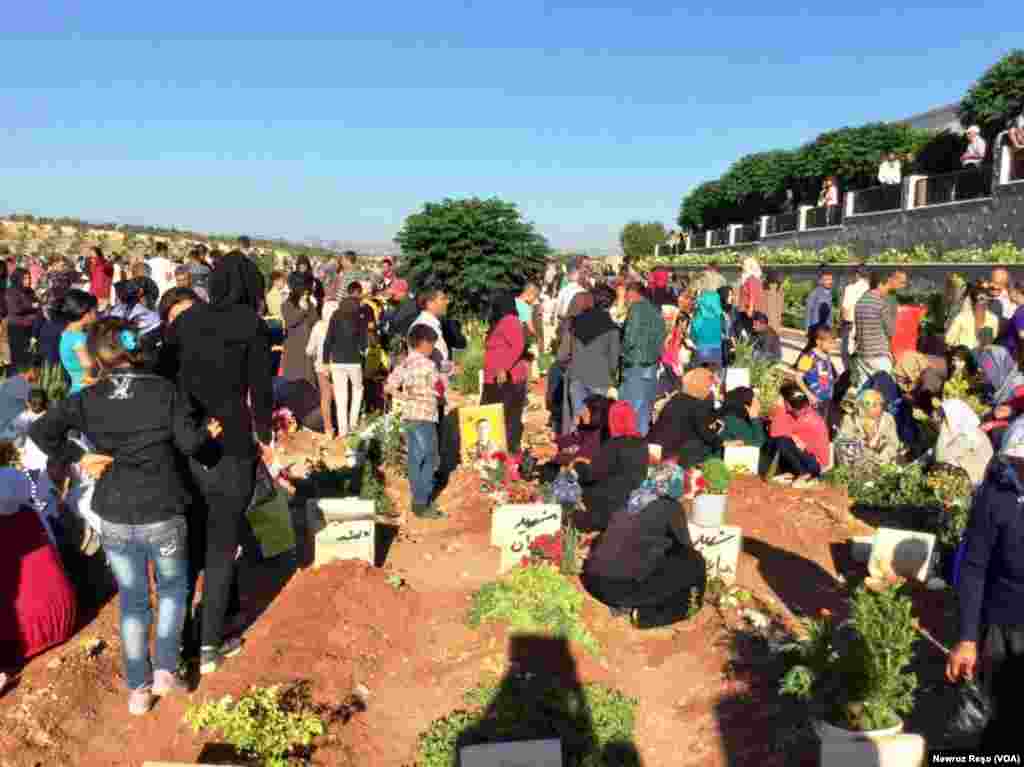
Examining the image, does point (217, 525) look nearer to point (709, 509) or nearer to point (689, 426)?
point (709, 509)

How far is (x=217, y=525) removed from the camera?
194 inches

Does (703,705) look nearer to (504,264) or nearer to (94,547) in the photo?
(94,547)

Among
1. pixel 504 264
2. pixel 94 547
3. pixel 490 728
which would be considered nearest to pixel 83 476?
pixel 94 547

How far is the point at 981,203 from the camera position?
21.7 metres

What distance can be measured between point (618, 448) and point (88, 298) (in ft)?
13.6

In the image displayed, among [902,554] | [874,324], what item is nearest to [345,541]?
[902,554]

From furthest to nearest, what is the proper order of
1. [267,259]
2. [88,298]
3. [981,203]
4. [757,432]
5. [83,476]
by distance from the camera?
[267,259]
[981,203]
[757,432]
[88,298]
[83,476]

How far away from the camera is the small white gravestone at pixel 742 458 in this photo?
8984mm

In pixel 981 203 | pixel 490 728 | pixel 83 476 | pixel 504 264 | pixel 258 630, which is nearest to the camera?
pixel 490 728

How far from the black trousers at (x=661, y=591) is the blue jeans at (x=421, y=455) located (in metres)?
2.32

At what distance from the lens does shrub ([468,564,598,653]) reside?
5.76 metres

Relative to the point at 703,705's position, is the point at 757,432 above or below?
above

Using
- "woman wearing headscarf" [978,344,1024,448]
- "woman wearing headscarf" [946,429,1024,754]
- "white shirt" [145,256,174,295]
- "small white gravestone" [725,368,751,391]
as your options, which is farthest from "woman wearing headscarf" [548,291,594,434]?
"white shirt" [145,256,174,295]

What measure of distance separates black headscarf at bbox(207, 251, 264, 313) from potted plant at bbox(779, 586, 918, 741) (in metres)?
3.59
